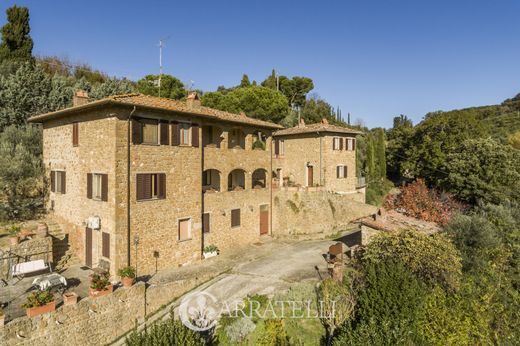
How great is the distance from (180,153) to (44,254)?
323 inches

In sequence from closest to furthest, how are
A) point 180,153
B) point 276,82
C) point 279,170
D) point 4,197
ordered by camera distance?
point 180,153
point 4,197
point 279,170
point 276,82

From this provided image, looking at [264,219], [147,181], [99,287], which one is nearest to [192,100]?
[147,181]

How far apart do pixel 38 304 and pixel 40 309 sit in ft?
0.55

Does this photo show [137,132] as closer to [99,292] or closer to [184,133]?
[184,133]

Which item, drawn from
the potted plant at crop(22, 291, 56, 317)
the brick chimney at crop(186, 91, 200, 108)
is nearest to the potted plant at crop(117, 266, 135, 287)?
the potted plant at crop(22, 291, 56, 317)

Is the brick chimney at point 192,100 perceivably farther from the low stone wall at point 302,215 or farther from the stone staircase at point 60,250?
the stone staircase at point 60,250

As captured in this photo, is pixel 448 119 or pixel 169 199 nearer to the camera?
pixel 169 199

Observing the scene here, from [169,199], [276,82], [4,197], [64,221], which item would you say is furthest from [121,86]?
[276,82]

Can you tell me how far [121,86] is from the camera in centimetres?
3103

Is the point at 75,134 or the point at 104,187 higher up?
the point at 75,134

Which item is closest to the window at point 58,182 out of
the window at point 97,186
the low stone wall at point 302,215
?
the window at point 97,186

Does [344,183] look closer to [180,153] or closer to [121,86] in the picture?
[180,153]

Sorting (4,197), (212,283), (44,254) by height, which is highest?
(4,197)

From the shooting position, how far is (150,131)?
49.3 feet
